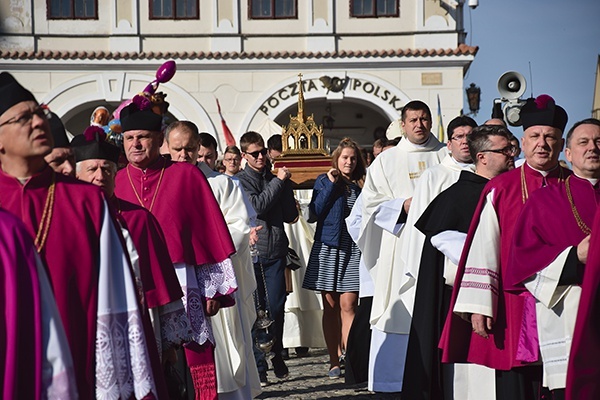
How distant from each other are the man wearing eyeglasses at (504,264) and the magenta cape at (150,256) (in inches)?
65.2

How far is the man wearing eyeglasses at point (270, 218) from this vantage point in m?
10.6

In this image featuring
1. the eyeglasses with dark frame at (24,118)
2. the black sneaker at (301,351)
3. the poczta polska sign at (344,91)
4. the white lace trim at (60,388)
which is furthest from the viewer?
the poczta polska sign at (344,91)

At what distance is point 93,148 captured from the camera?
19.5ft

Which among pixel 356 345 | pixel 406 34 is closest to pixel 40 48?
pixel 406 34

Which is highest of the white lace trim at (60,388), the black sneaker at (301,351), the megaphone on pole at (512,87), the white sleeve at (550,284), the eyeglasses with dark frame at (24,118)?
the megaphone on pole at (512,87)

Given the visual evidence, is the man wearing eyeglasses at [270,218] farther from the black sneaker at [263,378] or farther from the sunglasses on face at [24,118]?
the sunglasses on face at [24,118]

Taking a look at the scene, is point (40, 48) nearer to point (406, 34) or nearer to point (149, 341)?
point (406, 34)

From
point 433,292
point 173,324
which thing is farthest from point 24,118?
point 433,292

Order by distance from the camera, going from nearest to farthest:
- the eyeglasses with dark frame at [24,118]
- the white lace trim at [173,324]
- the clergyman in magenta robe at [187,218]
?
the eyeglasses with dark frame at [24,118], the white lace trim at [173,324], the clergyman in magenta robe at [187,218]

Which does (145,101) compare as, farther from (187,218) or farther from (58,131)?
(58,131)

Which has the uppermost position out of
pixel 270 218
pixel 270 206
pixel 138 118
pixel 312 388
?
pixel 138 118

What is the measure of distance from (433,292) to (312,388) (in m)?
2.66

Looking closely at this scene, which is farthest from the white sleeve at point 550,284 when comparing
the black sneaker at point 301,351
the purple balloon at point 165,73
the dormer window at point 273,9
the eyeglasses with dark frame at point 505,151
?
the dormer window at point 273,9

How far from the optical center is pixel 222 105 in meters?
25.8
